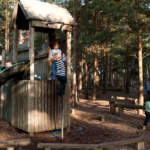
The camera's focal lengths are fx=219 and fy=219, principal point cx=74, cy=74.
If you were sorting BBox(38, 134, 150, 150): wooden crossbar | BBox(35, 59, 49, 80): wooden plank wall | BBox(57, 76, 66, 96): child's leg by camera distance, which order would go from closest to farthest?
BBox(38, 134, 150, 150): wooden crossbar → BBox(57, 76, 66, 96): child's leg → BBox(35, 59, 49, 80): wooden plank wall

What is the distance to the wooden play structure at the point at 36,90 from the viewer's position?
778 cm

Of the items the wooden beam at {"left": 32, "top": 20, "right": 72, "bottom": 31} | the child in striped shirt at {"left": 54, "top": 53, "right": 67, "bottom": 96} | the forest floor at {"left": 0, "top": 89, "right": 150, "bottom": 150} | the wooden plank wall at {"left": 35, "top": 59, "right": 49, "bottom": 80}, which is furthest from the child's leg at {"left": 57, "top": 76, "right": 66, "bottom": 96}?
the wooden beam at {"left": 32, "top": 20, "right": 72, "bottom": 31}

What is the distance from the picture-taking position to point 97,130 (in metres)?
8.90

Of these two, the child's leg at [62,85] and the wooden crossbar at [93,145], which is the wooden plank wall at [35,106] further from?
the wooden crossbar at [93,145]

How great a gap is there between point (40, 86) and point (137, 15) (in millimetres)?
9174

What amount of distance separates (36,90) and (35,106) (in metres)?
0.57

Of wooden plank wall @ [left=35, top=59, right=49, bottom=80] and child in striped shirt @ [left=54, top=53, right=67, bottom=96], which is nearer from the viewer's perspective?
child in striped shirt @ [left=54, top=53, right=67, bottom=96]

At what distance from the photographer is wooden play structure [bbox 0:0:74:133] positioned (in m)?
7.78

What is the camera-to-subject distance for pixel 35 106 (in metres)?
7.82

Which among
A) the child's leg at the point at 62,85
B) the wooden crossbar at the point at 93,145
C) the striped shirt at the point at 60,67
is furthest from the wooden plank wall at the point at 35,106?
the wooden crossbar at the point at 93,145

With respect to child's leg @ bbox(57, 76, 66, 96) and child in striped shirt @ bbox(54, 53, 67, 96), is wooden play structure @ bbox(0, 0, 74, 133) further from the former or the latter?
child in striped shirt @ bbox(54, 53, 67, 96)

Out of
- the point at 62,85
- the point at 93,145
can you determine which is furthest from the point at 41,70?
the point at 93,145

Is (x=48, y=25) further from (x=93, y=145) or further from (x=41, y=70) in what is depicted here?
(x=93, y=145)

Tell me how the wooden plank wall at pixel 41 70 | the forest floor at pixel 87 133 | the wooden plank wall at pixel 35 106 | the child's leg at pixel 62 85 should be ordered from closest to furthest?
1. the forest floor at pixel 87 133
2. the wooden plank wall at pixel 35 106
3. the child's leg at pixel 62 85
4. the wooden plank wall at pixel 41 70
